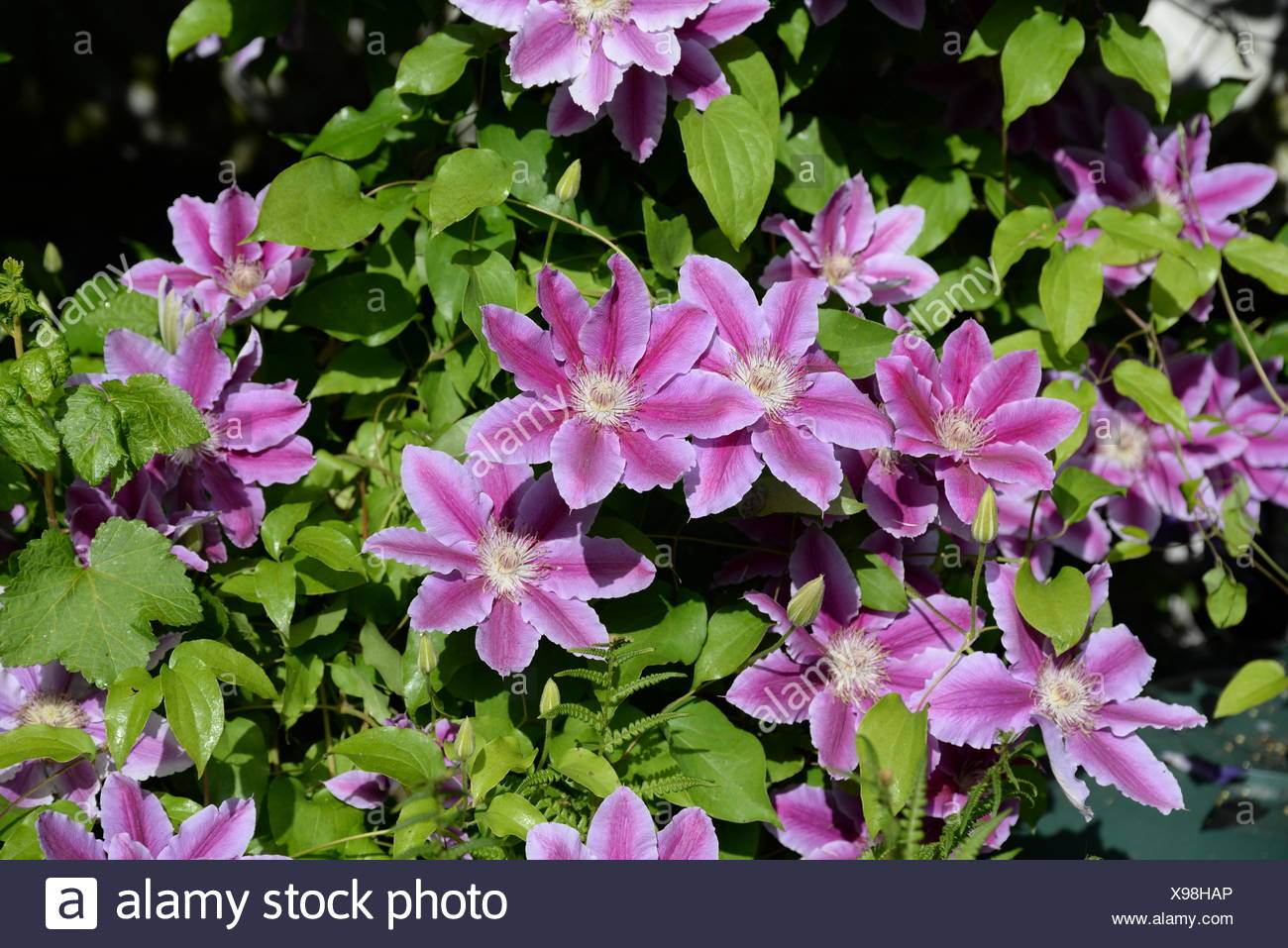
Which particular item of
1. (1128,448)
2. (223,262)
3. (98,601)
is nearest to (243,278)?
(223,262)

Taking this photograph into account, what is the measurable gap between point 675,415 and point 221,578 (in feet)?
1.84

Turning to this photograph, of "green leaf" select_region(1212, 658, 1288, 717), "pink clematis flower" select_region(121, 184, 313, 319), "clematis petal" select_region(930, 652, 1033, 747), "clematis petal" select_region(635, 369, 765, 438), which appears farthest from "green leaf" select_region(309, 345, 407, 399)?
"green leaf" select_region(1212, 658, 1288, 717)

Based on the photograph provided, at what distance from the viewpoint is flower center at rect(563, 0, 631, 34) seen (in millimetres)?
1216

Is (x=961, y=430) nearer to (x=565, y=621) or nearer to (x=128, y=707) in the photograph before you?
(x=565, y=621)

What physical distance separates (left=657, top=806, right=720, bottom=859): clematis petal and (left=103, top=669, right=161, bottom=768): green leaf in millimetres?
503

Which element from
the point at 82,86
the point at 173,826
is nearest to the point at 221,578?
the point at 173,826

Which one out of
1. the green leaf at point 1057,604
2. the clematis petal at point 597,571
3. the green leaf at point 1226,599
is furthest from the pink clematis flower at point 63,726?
the green leaf at point 1226,599

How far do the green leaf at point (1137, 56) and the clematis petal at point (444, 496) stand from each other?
93cm

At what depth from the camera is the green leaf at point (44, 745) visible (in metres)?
1.12

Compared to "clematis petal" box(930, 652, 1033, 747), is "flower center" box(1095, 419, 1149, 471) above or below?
above

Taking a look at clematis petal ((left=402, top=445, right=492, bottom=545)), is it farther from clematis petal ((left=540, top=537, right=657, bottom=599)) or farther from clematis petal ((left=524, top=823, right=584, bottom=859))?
clematis petal ((left=524, top=823, right=584, bottom=859))

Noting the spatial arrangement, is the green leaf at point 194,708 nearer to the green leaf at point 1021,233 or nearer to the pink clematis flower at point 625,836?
the pink clematis flower at point 625,836

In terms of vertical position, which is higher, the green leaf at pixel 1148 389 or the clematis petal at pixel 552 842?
the green leaf at pixel 1148 389

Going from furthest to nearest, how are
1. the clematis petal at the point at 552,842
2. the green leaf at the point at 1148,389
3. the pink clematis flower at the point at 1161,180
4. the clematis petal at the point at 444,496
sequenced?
the pink clematis flower at the point at 1161,180
the green leaf at the point at 1148,389
the clematis petal at the point at 444,496
the clematis petal at the point at 552,842
